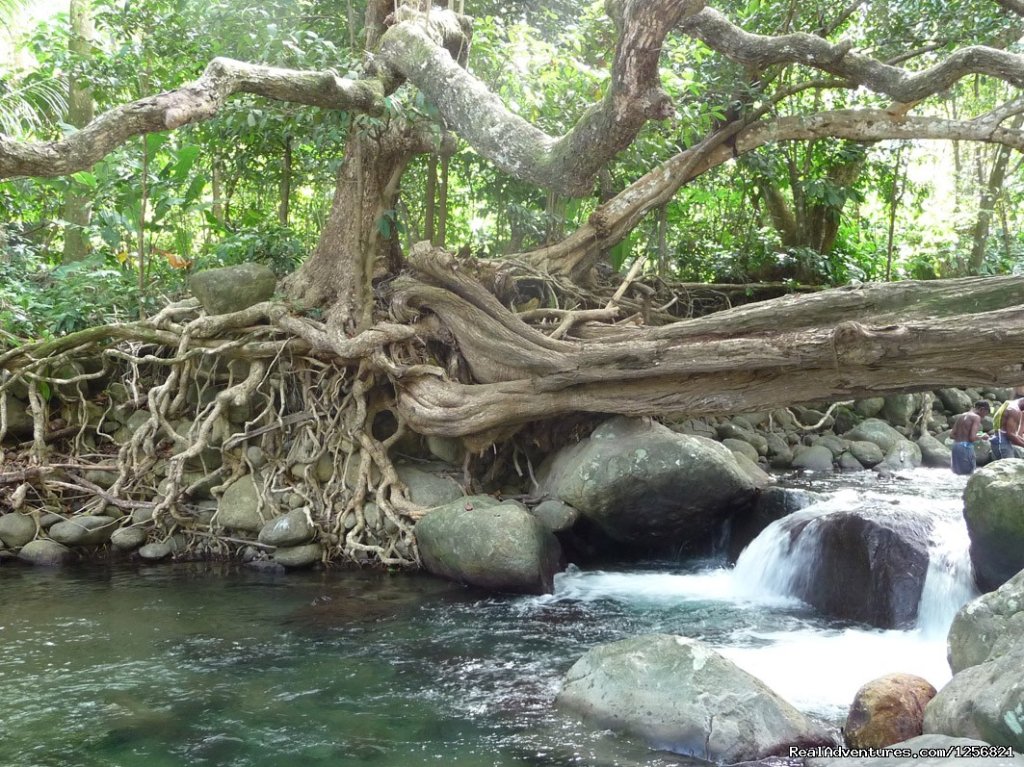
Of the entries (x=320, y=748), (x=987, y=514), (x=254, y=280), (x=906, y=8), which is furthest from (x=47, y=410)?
(x=906, y=8)

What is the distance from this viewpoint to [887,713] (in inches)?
185

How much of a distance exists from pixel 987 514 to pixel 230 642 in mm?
5588

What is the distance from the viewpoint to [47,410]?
10250 millimetres

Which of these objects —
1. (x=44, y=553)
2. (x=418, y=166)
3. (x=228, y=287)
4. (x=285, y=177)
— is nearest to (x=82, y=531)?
(x=44, y=553)

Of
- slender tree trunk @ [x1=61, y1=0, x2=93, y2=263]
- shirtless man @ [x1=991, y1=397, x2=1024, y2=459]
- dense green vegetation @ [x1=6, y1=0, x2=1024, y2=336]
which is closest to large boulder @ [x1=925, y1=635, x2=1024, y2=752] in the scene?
dense green vegetation @ [x1=6, y1=0, x2=1024, y2=336]

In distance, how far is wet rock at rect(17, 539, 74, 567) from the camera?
8836mm

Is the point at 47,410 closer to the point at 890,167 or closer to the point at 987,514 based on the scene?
the point at 987,514

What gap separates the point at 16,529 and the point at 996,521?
8.83 metres

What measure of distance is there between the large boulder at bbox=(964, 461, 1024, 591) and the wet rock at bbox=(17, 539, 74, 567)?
820 cm

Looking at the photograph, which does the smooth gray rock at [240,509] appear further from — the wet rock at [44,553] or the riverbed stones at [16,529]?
the riverbed stones at [16,529]

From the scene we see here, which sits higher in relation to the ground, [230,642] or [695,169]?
[695,169]

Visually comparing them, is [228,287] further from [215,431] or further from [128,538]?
[128,538]

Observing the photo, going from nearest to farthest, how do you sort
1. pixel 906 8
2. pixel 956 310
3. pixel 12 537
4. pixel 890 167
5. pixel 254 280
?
pixel 956 310 → pixel 12 537 → pixel 254 280 → pixel 906 8 → pixel 890 167

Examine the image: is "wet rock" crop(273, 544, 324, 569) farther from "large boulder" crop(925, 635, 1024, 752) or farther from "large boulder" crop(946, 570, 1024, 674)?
"large boulder" crop(925, 635, 1024, 752)
